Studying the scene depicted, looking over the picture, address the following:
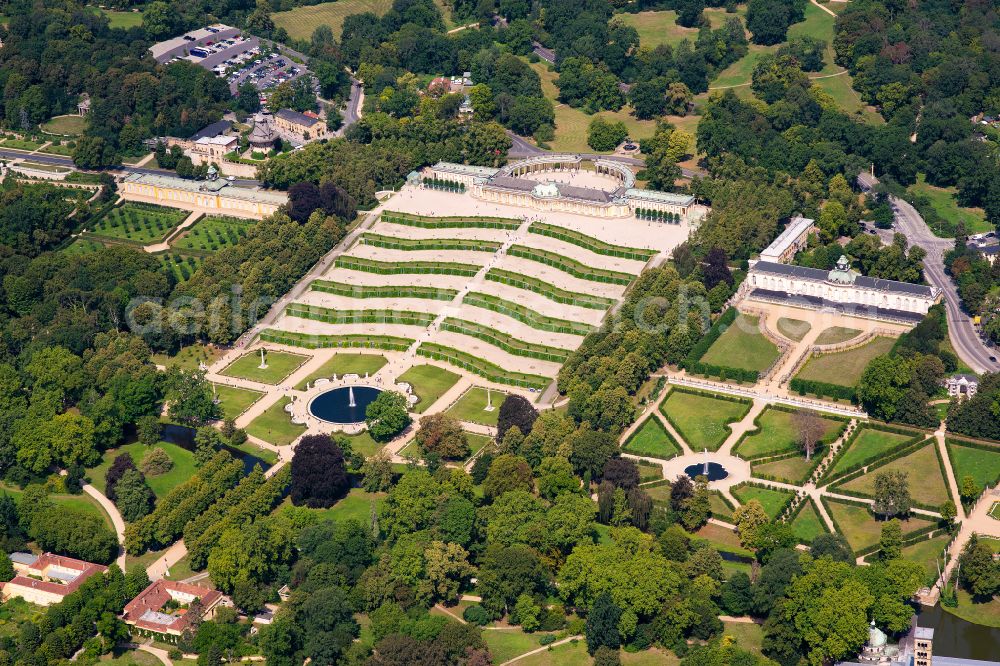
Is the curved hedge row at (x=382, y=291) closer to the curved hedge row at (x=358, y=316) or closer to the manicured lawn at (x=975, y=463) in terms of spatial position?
the curved hedge row at (x=358, y=316)

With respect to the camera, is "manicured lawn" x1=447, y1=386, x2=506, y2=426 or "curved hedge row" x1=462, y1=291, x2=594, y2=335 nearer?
"manicured lawn" x1=447, y1=386, x2=506, y2=426

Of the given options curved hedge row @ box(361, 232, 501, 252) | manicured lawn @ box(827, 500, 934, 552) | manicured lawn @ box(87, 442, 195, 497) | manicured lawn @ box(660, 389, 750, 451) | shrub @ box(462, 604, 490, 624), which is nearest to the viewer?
shrub @ box(462, 604, 490, 624)


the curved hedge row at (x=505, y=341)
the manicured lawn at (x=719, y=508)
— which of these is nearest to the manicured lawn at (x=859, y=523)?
the manicured lawn at (x=719, y=508)

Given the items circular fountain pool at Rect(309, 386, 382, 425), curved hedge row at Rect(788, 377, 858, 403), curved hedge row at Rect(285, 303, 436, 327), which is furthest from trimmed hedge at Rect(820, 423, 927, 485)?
curved hedge row at Rect(285, 303, 436, 327)

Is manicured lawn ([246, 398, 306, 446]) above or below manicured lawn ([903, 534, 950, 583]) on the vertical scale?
below

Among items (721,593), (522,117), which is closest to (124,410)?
(721,593)

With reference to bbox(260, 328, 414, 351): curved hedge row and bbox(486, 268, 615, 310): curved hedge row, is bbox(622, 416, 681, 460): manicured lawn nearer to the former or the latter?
bbox(486, 268, 615, 310): curved hedge row

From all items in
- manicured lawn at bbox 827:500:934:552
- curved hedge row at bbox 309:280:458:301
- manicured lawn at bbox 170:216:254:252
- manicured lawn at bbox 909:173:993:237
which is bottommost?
manicured lawn at bbox 170:216:254:252
